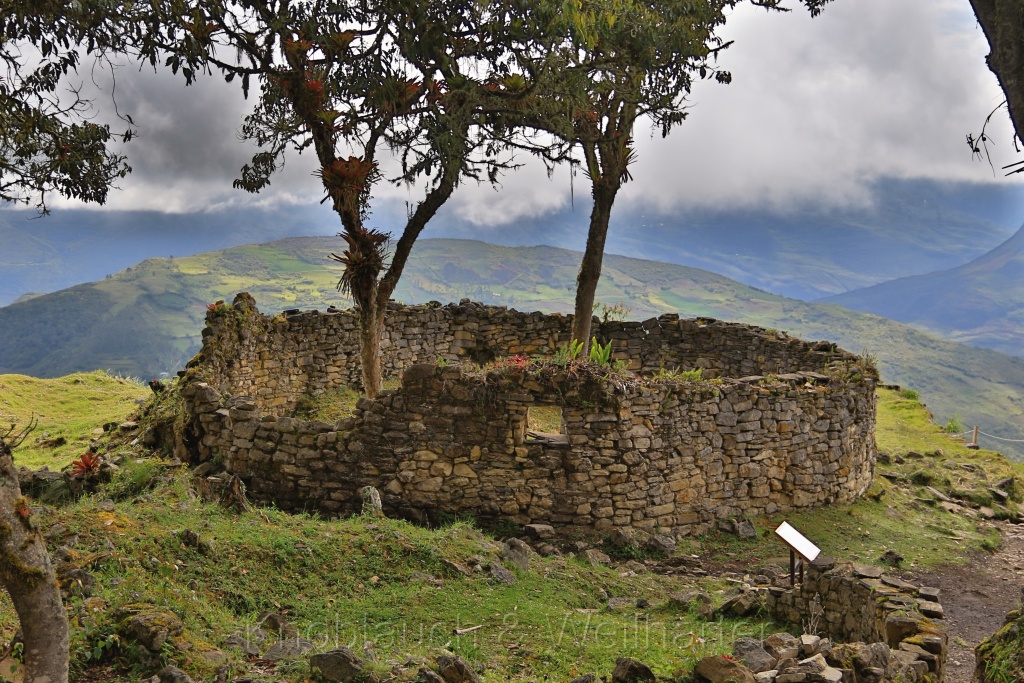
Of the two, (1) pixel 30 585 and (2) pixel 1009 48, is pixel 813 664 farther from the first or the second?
(1) pixel 30 585

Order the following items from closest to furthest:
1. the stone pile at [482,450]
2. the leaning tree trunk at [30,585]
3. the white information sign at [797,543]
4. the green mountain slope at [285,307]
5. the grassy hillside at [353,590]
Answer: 1. the leaning tree trunk at [30,585]
2. the grassy hillside at [353,590]
3. the white information sign at [797,543]
4. the stone pile at [482,450]
5. the green mountain slope at [285,307]

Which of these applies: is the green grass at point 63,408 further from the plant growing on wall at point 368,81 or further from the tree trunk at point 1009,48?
the tree trunk at point 1009,48

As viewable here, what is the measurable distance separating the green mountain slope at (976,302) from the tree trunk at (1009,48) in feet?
561

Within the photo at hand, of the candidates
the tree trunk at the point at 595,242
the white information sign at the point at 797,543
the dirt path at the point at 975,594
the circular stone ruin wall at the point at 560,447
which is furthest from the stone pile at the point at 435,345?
the white information sign at the point at 797,543

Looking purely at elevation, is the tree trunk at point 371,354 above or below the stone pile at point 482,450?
above

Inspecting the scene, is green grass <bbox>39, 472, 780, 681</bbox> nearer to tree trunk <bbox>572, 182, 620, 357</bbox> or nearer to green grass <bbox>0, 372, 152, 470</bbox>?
green grass <bbox>0, 372, 152, 470</bbox>

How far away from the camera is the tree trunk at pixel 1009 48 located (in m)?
6.30

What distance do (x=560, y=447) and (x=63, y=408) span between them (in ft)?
39.6

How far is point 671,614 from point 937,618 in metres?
2.64

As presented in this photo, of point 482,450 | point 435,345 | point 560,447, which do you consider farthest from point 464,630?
point 435,345

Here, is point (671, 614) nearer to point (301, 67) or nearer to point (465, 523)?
point (465, 523)

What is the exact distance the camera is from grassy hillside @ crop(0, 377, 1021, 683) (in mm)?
6184

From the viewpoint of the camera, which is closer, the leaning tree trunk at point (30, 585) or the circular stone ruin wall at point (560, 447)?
the leaning tree trunk at point (30, 585)

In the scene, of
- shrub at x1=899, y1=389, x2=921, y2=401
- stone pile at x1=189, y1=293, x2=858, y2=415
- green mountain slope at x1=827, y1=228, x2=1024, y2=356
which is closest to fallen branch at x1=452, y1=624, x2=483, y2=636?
stone pile at x1=189, y1=293, x2=858, y2=415
